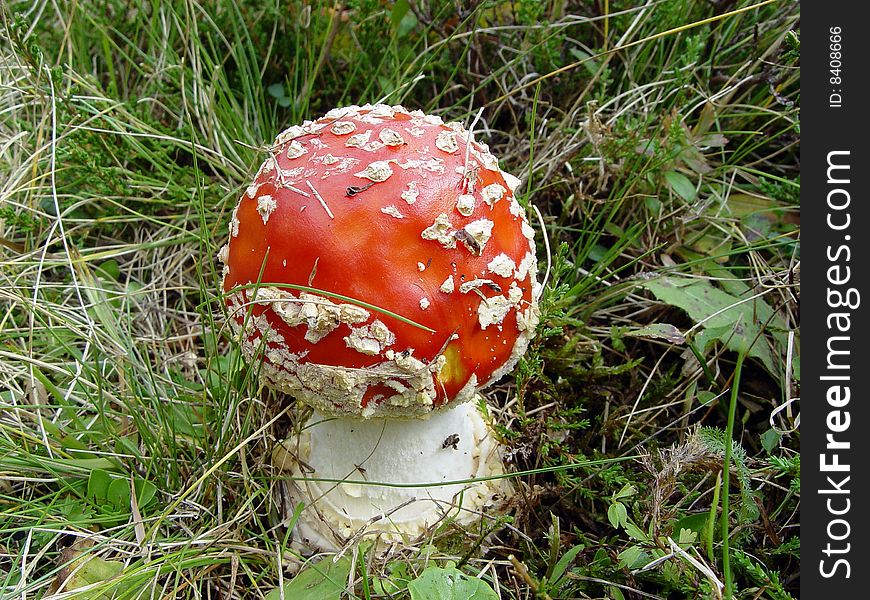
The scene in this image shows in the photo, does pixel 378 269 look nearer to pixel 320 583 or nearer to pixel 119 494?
pixel 320 583

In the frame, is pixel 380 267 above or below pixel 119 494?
above

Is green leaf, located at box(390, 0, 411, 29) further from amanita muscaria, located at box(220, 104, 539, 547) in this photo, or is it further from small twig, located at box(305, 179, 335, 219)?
small twig, located at box(305, 179, 335, 219)

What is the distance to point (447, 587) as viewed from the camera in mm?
1698

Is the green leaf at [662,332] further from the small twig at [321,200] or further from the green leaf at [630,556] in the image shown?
the small twig at [321,200]

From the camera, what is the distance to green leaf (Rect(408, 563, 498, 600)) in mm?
1681

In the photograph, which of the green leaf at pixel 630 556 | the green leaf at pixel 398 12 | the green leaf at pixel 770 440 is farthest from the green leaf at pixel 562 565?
the green leaf at pixel 398 12

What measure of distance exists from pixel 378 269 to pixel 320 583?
2.99 ft

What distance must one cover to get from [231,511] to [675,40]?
98.5 inches

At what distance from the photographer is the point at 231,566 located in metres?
2.05

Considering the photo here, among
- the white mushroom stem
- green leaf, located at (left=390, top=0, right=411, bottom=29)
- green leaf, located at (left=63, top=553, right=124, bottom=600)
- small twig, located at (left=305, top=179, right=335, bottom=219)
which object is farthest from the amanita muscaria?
green leaf, located at (left=390, top=0, right=411, bottom=29)

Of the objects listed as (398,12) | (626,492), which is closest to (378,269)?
(626,492)

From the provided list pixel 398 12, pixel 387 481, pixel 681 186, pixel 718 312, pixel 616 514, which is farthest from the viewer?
pixel 398 12

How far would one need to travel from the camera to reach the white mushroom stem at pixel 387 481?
2180 millimetres

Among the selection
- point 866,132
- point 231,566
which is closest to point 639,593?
point 231,566
